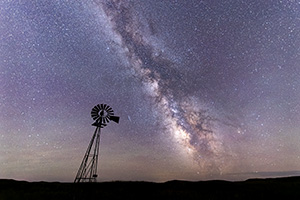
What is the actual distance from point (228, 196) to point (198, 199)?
3.24 m

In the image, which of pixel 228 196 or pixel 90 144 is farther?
pixel 90 144

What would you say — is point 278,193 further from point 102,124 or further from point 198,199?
point 102,124

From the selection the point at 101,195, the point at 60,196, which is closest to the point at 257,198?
the point at 101,195

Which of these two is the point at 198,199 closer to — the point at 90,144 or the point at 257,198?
→ the point at 257,198

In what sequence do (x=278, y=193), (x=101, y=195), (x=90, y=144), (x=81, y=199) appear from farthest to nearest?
(x=90, y=144) → (x=278, y=193) → (x=101, y=195) → (x=81, y=199)

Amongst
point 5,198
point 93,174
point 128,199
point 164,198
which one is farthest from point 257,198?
point 5,198

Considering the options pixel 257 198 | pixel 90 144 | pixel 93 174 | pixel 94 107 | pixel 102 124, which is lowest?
pixel 257 198

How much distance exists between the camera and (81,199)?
2009cm

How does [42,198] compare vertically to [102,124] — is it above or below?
below

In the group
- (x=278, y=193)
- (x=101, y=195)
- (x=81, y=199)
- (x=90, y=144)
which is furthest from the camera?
(x=90, y=144)

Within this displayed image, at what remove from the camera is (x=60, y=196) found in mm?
21312

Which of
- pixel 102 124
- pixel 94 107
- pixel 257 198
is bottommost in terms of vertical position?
pixel 257 198

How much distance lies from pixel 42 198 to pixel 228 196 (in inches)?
619

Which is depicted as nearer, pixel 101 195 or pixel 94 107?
pixel 101 195
